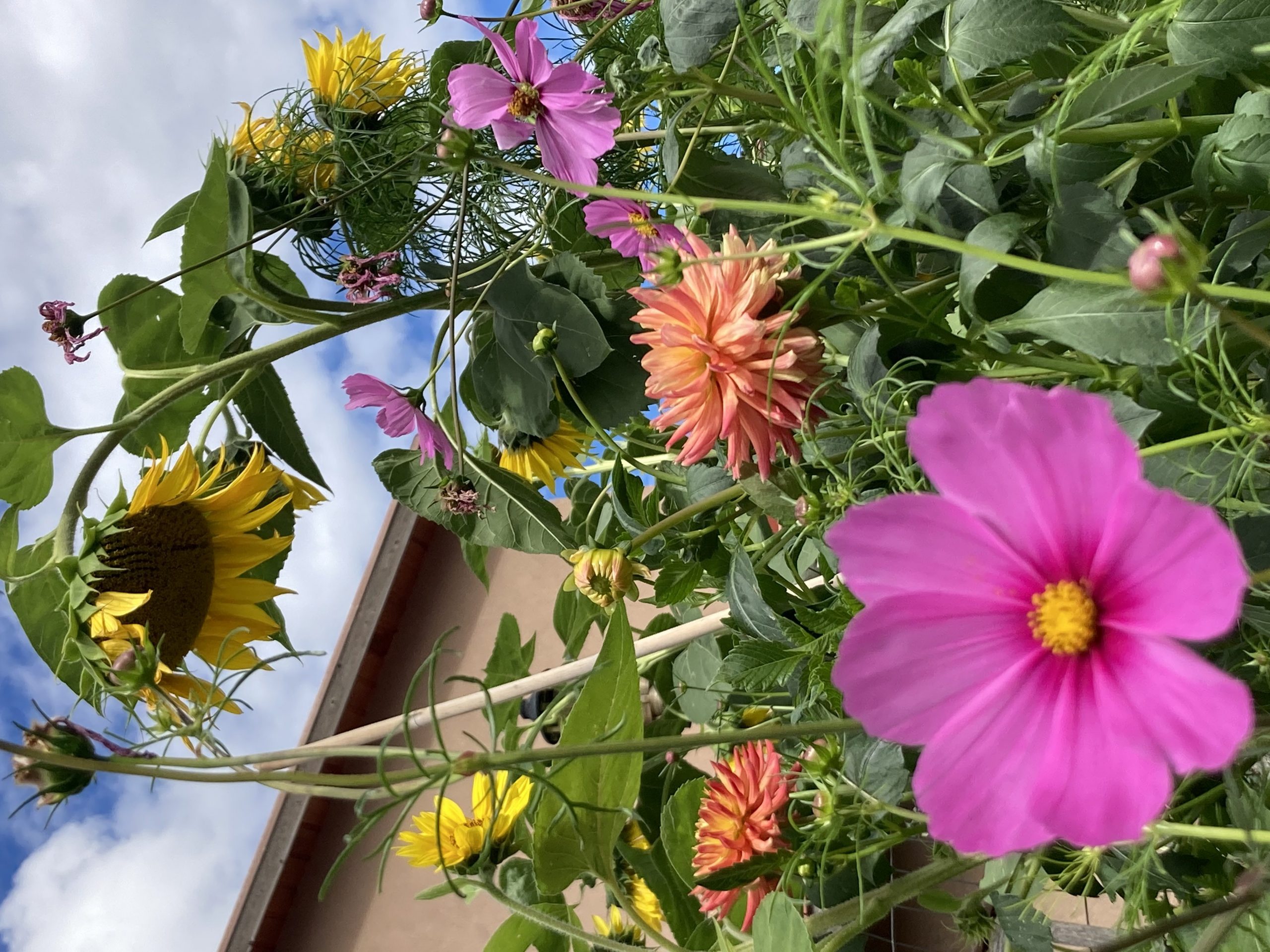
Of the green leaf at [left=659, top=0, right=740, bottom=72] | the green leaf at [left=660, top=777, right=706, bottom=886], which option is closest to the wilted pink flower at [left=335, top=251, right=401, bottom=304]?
the green leaf at [left=659, top=0, right=740, bottom=72]

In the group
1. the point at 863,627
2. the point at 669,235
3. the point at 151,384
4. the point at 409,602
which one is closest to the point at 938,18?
the point at 669,235

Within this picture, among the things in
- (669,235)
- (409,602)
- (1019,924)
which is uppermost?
(669,235)

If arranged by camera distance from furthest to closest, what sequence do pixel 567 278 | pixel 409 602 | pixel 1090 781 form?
1. pixel 409 602
2. pixel 567 278
3. pixel 1090 781

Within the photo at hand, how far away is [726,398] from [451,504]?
0.17m

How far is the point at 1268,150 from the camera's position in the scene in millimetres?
198

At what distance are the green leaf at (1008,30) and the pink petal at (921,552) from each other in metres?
0.14

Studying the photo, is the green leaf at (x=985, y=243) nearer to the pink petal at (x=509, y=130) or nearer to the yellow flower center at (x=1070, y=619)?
the yellow flower center at (x=1070, y=619)

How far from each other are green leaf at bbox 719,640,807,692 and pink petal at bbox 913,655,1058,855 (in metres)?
0.18

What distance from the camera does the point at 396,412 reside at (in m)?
0.46

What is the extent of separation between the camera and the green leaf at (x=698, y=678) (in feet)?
1.58

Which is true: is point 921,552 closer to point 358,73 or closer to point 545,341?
point 545,341

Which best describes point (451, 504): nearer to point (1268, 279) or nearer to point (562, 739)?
point (562, 739)

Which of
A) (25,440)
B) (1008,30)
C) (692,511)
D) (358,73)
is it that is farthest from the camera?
(358,73)

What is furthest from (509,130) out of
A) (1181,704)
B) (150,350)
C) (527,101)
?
(1181,704)
